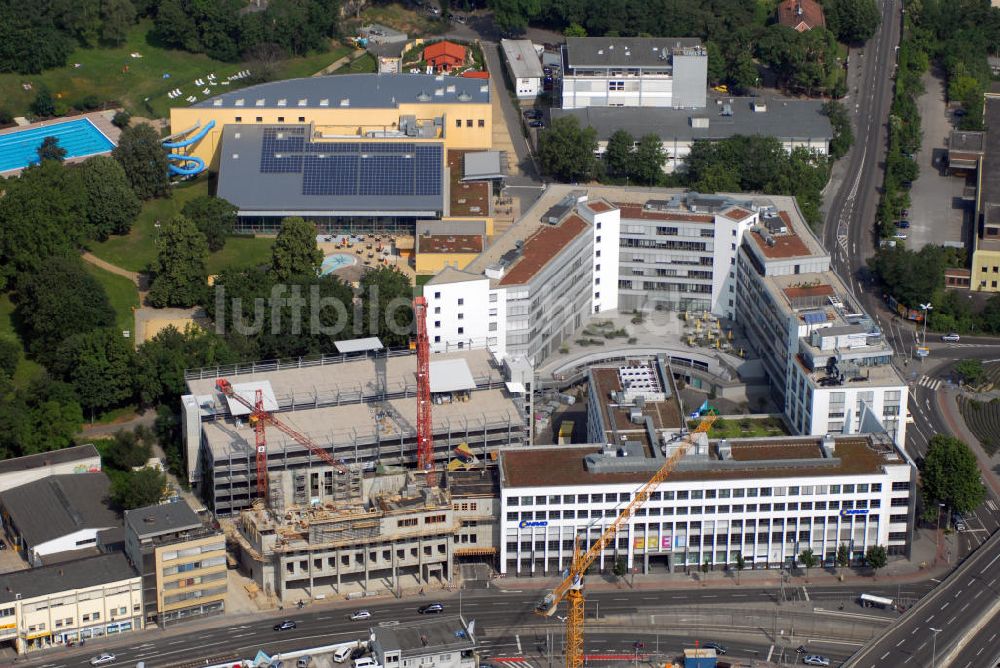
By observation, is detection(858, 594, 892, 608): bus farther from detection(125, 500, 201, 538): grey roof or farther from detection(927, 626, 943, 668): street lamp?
detection(125, 500, 201, 538): grey roof

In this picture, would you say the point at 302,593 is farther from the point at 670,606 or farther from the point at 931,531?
the point at 931,531

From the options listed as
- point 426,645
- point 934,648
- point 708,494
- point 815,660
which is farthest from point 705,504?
point 426,645

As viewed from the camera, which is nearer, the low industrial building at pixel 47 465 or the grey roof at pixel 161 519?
the grey roof at pixel 161 519

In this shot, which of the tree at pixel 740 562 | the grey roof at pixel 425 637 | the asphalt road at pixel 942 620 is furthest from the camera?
the tree at pixel 740 562

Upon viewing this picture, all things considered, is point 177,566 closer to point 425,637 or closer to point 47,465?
point 425,637

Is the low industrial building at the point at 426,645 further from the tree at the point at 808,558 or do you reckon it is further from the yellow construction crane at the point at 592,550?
the tree at the point at 808,558

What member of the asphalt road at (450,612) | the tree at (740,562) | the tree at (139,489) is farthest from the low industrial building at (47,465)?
the tree at (740,562)

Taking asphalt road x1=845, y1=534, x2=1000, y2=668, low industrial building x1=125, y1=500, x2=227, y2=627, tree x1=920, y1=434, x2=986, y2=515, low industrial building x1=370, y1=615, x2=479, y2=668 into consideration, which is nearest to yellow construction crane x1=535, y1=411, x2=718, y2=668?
low industrial building x1=370, y1=615, x2=479, y2=668
